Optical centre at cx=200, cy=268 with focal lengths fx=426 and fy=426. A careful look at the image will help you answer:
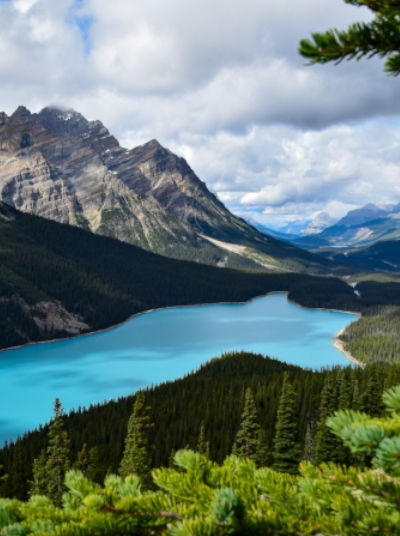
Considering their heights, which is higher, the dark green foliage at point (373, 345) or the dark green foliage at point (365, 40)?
the dark green foliage at point (365, 40)

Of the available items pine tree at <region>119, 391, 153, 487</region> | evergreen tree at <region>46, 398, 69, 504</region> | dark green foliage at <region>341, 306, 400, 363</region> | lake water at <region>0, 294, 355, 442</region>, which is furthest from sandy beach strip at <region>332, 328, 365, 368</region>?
evergreen tree at <region>46, 398, 69, 504</region>

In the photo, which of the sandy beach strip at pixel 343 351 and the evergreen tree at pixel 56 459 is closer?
the evergreen tree at pixel 56 459

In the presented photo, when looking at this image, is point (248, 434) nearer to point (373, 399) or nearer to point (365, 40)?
point (373, 399)

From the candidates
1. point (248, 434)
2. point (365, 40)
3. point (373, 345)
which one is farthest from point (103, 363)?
point (365, 40)

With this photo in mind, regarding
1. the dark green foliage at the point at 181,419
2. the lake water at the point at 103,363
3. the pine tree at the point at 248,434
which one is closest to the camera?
the pine tree at the point at 248,434

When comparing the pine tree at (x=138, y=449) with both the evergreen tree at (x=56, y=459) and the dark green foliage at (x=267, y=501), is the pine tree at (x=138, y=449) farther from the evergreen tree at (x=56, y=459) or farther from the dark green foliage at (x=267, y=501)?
the dark green foliage at (x=267, y=501)

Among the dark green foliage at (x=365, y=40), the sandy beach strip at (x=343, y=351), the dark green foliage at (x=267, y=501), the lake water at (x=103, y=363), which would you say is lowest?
the lake water at (x=103, y=363)

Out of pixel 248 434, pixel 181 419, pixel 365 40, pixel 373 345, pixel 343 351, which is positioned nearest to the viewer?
pixel 365 40

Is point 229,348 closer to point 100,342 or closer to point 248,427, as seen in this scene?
point 100,342

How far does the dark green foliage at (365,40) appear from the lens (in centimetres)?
406

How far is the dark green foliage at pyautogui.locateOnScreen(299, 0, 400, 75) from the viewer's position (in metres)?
4.06

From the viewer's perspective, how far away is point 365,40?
13.6 ft

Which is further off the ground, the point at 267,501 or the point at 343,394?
the point at 267,501

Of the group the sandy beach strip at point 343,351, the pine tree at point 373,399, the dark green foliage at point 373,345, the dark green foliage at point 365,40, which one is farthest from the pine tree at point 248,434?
the sandy beach strip at point 343,351
